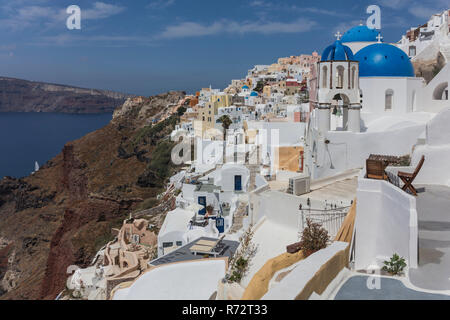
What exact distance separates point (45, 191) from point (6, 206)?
564cm

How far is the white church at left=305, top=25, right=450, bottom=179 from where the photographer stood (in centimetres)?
1318

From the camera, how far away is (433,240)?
234 inches

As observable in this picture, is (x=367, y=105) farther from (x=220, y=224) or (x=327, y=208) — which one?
(x=327, y=208)

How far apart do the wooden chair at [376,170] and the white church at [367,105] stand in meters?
6.01

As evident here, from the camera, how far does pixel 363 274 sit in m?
5.21

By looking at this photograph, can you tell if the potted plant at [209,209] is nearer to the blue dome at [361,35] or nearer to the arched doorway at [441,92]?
the blue dome at [361,35]

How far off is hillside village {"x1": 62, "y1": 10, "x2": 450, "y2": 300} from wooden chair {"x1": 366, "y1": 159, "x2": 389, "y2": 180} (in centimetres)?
2

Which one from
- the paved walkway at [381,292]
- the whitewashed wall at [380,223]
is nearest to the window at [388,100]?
the whitewashed wall at [380,223]

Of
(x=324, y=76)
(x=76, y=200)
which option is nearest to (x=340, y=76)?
(x=324, y=76)

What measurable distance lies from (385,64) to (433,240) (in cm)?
1038

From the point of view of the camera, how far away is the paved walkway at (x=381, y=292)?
4551mm

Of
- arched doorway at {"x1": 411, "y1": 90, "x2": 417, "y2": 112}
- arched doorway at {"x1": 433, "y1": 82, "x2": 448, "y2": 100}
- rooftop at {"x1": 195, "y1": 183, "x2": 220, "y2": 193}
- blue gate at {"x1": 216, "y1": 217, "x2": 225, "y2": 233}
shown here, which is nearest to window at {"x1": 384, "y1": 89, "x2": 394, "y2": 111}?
arched doorway at {"x1": 411, "y1": 90, "x2": 417, "y2": 112}

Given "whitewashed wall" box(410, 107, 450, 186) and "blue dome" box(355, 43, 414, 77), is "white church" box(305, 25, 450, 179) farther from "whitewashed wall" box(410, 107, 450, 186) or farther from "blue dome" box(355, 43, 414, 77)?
"whitewashed wall" box(410, 107, 450, 186)
